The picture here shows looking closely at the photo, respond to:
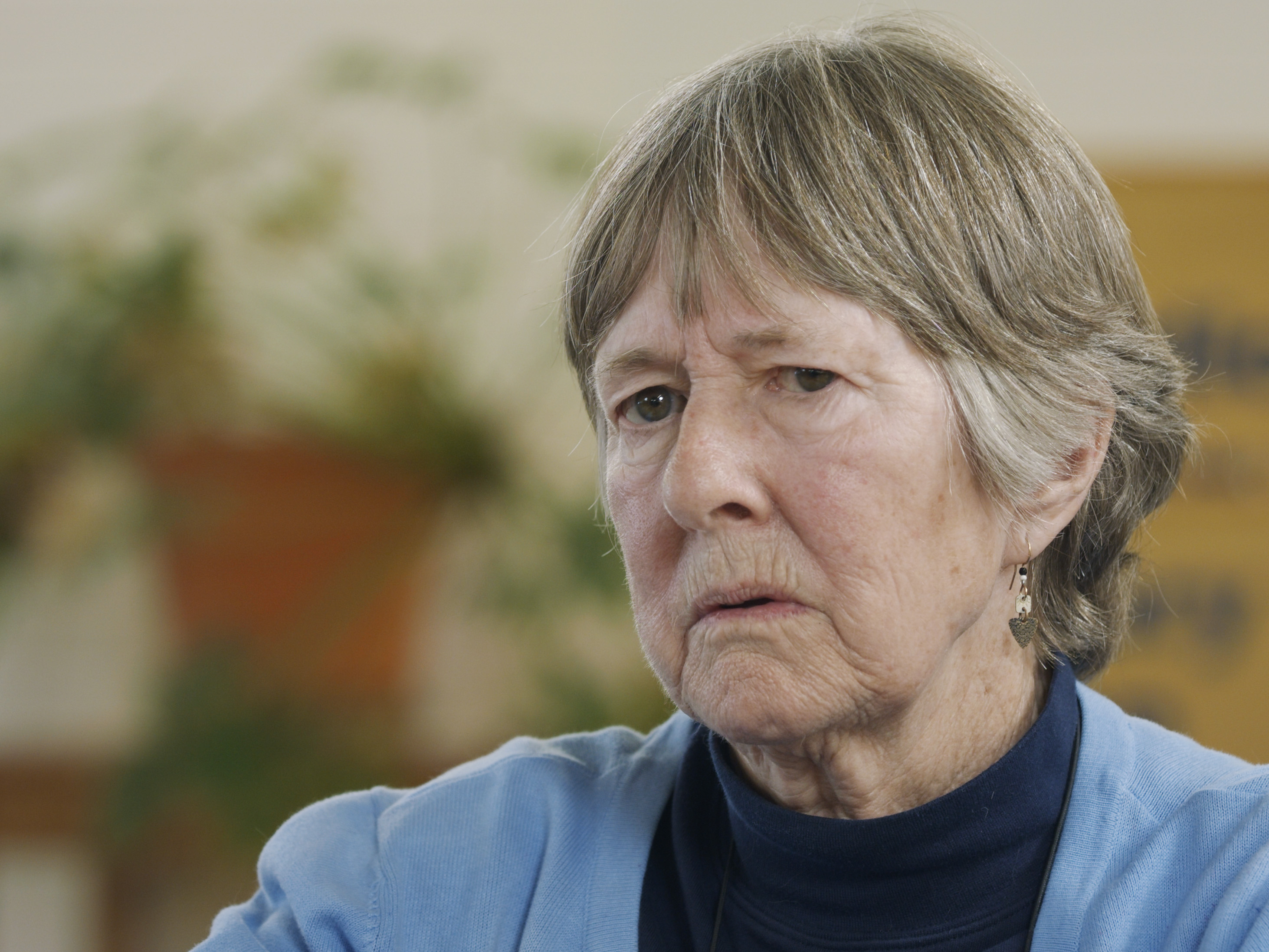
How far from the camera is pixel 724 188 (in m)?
1.04

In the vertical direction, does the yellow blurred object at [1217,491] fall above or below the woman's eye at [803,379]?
below

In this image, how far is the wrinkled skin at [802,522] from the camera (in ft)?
3.27

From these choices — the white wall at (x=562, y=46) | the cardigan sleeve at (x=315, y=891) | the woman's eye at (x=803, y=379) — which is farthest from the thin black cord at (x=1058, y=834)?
the white wall at (x=562, y=46)

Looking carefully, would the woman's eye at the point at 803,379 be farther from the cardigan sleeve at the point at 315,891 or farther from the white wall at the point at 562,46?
the white wall at the point at 562,46

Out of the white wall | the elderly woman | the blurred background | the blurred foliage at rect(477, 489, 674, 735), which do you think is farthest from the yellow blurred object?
the elderly woman

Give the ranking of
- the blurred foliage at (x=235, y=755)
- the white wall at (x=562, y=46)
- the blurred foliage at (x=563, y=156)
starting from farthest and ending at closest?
the white wall at (x=562, y=46), the blurred foliage at (x=563, y=156), the blurred foliage at (x=235, y=755)

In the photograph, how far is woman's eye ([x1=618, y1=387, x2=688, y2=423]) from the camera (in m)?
1.09

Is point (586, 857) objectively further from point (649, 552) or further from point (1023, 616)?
point (1023, 616)

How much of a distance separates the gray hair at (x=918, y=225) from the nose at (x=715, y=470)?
9 cm

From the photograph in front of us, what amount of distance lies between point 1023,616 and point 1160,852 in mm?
227

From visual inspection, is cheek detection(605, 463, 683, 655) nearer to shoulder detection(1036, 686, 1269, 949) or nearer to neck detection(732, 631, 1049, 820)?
neck detection(732, 631, 1049, 820)

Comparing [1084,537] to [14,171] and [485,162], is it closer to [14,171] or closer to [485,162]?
[485,162]

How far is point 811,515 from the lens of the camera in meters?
1.00

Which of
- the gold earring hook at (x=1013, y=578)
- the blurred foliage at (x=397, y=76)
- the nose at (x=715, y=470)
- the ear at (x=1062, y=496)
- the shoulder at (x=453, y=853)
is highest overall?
the blurred foliage at (x=397, y=76)
